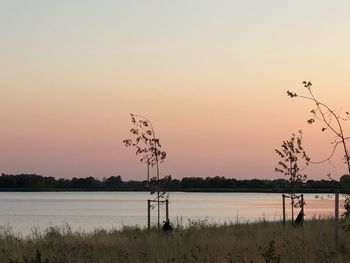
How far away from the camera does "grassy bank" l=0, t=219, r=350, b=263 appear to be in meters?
13.5

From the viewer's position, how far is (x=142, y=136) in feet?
80.9

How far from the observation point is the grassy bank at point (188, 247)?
13.5 m

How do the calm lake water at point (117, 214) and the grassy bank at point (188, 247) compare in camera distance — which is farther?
the calm lake water at point (117, 214)

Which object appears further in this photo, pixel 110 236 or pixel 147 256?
pixel 110 236

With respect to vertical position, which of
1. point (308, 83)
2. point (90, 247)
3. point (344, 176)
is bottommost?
point (90, 247)

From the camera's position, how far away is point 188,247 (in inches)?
650

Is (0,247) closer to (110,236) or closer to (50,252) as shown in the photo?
→ (50,252)

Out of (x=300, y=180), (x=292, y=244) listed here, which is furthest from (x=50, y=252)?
(x=300, y=180)

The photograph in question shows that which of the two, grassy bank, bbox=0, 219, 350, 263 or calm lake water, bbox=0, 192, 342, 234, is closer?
grassy bank, bbox=0, 219, 350, 263

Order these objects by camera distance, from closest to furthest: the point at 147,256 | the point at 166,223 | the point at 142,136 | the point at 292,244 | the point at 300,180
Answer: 1. the point at 147,256
2. the point at 292,244
3. the point at 166,223
4. the point at 142,136
5. the point at 300,180

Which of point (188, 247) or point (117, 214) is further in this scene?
point (117, 214)

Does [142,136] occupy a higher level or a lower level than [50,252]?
higher

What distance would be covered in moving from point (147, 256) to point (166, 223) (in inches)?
282

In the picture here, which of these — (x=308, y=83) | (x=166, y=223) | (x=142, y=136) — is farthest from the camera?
(x=142, y=136)
